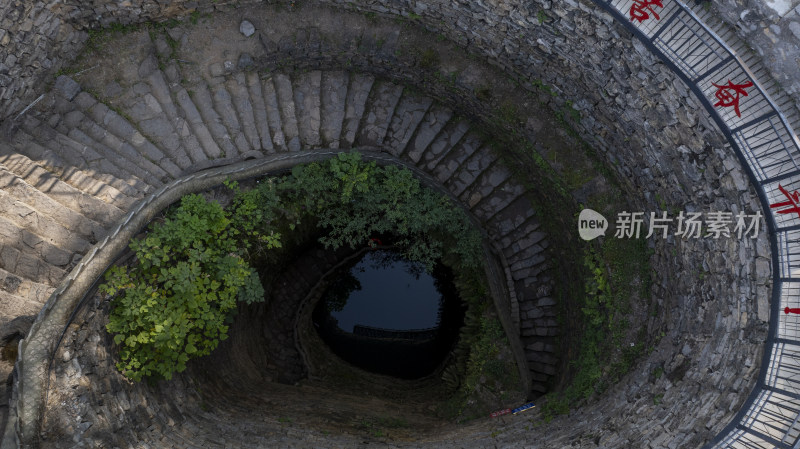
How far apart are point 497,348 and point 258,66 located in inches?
238

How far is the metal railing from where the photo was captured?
18.2ft

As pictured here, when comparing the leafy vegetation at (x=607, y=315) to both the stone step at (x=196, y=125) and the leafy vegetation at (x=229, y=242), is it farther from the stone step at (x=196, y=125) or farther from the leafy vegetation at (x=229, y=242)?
the stone step at (x=196, y=125)

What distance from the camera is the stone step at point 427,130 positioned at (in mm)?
8609

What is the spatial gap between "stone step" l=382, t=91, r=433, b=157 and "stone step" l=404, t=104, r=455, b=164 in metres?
0.07

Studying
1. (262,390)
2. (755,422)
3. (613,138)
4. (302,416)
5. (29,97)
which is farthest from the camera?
(262,390)

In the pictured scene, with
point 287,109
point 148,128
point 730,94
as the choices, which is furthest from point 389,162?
point 730,94

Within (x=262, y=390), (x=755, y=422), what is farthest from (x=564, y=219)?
(x=262, y=390)

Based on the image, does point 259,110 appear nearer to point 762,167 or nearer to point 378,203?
point 378,203

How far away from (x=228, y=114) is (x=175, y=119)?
0.73 m

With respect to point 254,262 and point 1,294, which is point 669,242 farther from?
point 1,294

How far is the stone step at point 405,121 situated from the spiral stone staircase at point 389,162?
0.03 m

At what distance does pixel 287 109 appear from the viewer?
802 cm

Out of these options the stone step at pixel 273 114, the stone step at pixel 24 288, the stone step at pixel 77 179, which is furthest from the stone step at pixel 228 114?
the stone step at pixel 24 288

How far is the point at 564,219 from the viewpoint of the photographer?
8.48 metres
